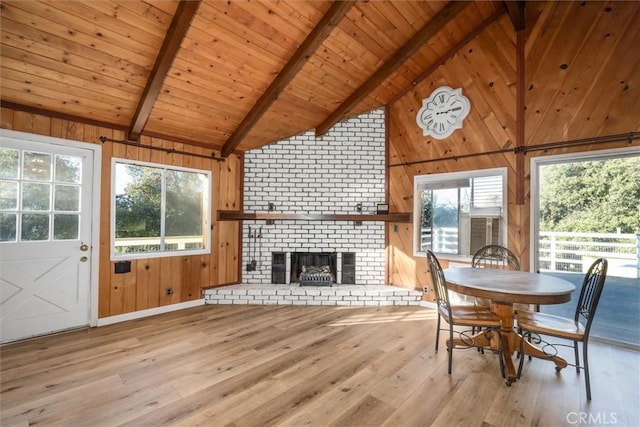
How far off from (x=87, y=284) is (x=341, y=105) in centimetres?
395

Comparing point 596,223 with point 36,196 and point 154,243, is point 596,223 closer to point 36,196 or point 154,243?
point 154,243

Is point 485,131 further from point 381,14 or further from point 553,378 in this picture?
point 553,378

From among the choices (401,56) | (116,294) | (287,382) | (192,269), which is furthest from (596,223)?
→ (116,294)

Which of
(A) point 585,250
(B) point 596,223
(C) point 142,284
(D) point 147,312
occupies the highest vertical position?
(B) point 596,223

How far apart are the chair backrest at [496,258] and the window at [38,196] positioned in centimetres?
464

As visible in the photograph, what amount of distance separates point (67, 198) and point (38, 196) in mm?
231

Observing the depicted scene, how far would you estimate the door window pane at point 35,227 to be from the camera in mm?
2859

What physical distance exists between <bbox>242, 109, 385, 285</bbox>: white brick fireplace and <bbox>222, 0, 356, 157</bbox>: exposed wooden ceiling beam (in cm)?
79

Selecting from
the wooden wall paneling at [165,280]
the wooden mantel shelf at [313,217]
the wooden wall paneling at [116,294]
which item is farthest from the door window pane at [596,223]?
the wooden wall paneling at [116,294]

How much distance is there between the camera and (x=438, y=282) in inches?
104

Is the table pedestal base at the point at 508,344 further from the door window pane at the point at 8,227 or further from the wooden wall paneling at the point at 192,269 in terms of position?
the door window pane at the point at 8,227

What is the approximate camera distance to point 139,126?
131 inches

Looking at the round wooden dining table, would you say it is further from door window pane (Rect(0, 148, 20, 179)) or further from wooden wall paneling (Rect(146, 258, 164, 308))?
door window pane (Rect(0, 148, 20, 179))

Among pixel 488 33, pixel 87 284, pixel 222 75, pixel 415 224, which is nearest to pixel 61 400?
pixel 87 284
